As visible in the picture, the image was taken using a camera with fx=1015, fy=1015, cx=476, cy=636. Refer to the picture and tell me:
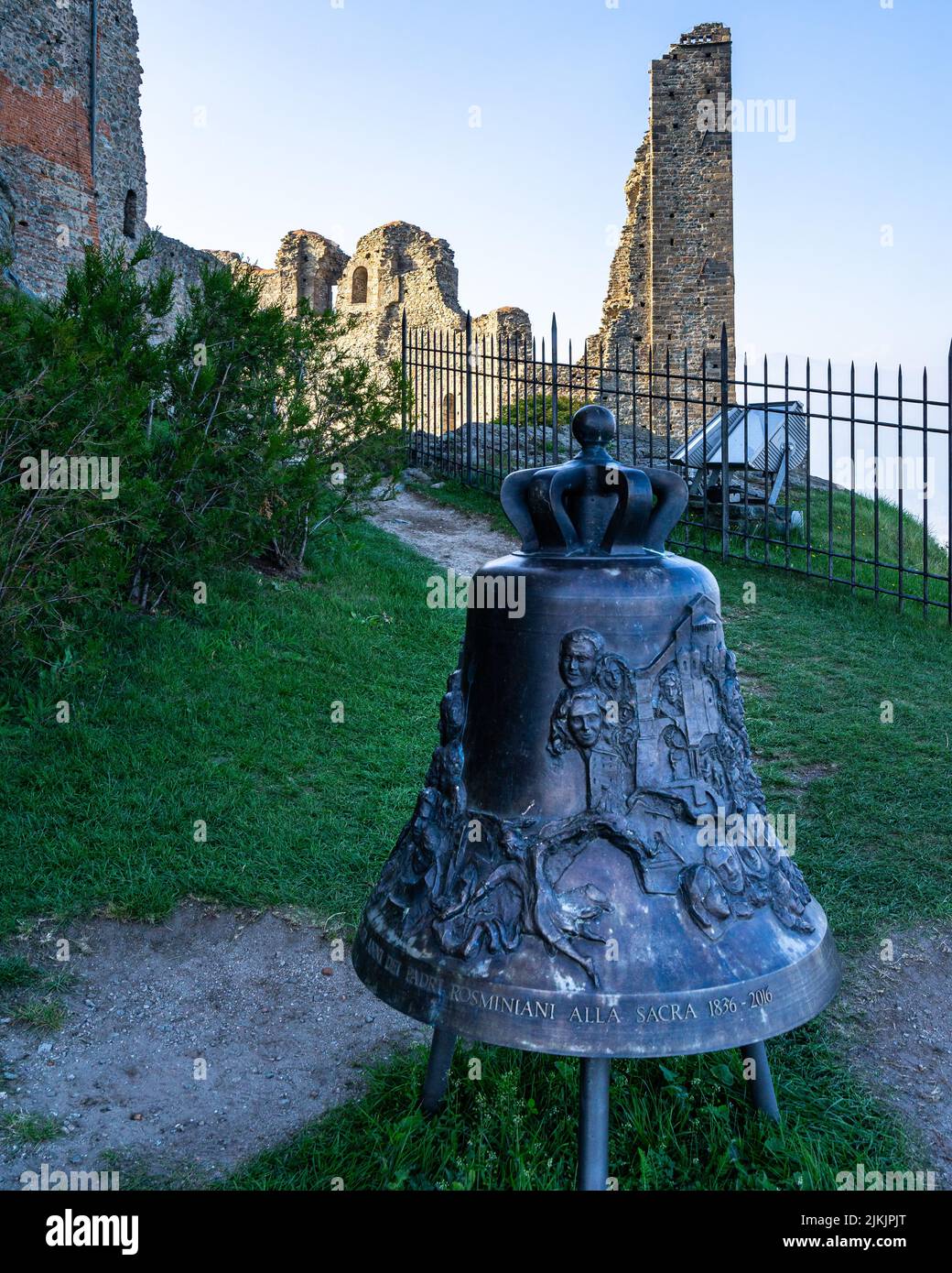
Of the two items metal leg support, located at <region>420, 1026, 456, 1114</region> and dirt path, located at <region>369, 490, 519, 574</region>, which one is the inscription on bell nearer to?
metal leg support, located at <region>420, 1026, 456, 1114</region>

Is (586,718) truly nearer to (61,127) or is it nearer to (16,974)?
(16,974)

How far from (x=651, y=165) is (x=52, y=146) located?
38.5ft

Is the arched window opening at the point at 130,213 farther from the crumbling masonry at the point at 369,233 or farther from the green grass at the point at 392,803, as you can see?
the green grass at the point at 392,803

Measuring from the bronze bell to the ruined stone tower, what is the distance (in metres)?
19.6

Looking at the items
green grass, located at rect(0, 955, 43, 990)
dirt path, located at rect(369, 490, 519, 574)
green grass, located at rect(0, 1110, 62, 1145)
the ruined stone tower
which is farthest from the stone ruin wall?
green grass, located at rect(0, 1110, 62, 1145)

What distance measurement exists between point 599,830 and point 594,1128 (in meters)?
0.72

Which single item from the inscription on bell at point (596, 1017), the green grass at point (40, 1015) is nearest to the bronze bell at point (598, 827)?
the inscription on bell at point (596, 1017)

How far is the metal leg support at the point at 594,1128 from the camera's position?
7.32 ft

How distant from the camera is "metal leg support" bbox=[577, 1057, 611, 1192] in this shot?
7.32 feet

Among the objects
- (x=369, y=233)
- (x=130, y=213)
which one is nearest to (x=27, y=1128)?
(x=130, y=213)

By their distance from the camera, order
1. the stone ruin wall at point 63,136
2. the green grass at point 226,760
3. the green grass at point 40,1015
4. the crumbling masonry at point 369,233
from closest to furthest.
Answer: the green grass at point 40,1015, the green grass at point 226,760, the stone ruin wall at point 63,136, the crumbling masonry at point 369,233

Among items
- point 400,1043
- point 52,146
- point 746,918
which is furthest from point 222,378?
point 52,146

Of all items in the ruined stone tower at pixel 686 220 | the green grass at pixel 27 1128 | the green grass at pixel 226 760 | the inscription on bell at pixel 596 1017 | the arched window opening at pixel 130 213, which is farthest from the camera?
the ruined stone tower at pixel 686 220

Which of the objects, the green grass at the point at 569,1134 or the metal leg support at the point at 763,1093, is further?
the metal leg support at the point at 763,1093
